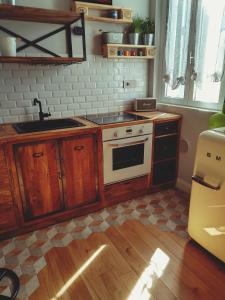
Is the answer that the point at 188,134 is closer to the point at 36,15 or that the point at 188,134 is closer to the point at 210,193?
the point at 210,193

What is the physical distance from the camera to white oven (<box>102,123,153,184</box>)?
7.26 ft

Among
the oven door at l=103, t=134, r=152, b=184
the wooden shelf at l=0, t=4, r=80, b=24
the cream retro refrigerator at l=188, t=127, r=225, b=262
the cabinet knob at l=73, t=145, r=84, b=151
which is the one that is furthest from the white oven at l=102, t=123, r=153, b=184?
the wooden shelf at l=0, t=4, r=80, b=24

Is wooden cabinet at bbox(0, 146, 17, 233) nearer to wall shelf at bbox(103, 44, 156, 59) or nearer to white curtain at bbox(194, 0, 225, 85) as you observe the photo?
wall shelf at bbox(103, 44, 156, 59)

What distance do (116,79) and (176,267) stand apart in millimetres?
2090

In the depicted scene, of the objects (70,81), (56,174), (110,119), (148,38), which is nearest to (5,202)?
(56,174)

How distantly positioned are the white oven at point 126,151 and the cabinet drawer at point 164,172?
17cm

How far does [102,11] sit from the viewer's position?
8.02ft

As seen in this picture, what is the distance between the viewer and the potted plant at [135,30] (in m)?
2.58

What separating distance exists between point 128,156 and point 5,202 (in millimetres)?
1253

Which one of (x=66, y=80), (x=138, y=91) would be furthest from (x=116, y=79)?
(x=66, y=80)

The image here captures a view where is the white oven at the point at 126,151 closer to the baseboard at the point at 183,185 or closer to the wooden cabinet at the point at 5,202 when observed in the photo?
the baseboard at the point at 183,185

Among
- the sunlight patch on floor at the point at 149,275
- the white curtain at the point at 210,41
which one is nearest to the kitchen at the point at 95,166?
the sunlight patch on floor at the point at 149,275

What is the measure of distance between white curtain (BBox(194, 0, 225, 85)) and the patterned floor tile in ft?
4.52

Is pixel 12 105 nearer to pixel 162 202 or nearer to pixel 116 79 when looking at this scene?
pixel 116 79
